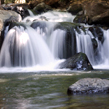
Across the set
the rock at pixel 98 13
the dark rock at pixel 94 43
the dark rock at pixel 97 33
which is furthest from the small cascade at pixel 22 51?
the rock at pixel 98 13

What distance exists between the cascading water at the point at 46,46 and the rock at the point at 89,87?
25.2ft

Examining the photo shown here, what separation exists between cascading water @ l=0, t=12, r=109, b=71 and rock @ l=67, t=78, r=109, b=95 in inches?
303

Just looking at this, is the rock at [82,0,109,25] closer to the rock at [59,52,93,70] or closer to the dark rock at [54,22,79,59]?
the dark rock at [54,22,79,59]

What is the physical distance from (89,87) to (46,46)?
32.0 feet

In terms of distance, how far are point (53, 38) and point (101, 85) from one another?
10.1 metres

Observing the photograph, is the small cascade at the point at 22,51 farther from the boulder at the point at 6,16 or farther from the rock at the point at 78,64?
the rock at the point at 78,64

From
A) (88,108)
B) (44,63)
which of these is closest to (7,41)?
(44,63)

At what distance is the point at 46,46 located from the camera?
46.1ft

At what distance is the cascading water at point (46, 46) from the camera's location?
13.1m

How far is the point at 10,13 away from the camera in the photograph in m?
16.5

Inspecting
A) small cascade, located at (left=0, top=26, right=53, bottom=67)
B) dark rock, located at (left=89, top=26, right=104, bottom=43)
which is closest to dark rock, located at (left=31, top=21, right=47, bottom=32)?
small cascade, located at (left=0, top=26, right=53, bottom=67)

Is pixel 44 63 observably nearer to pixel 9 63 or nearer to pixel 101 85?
pixel 9 63

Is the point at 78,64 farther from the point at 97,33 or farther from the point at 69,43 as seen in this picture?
the point at 97,33

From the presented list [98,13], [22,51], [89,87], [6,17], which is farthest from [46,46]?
[89,87]
